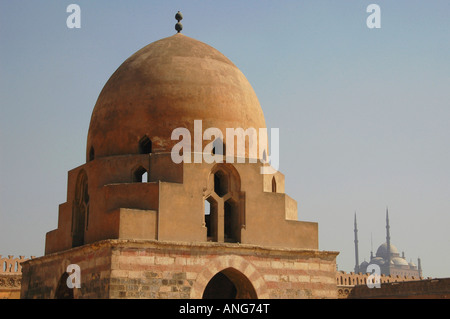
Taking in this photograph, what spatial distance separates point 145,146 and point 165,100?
97 centimetres

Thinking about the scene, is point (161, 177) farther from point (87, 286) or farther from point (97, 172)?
point (87, 286)

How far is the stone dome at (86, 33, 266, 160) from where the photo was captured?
12.9 m

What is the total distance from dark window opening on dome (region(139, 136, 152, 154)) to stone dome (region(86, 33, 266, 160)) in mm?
95

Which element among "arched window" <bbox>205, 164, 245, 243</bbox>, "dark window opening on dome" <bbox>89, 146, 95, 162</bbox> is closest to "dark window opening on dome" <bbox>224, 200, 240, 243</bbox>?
"arched window" <bbox>205, 164, 245, 243</bbox>

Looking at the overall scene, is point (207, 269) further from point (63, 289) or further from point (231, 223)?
point (63, 289)

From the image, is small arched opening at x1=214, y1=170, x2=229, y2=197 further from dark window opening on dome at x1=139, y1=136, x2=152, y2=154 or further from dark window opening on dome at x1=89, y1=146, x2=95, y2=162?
dark window opening on dome at x1=89, y1=146, x2=95, y2=162

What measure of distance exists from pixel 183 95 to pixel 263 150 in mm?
2121

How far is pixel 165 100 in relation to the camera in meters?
13.0

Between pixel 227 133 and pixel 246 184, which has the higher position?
pixel 227 133

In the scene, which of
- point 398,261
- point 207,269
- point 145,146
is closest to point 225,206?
point 207,269

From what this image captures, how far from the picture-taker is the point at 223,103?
523 inches

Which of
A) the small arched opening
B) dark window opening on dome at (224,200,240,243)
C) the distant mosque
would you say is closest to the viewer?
dark window opening on dome at (224,200,240,243)
